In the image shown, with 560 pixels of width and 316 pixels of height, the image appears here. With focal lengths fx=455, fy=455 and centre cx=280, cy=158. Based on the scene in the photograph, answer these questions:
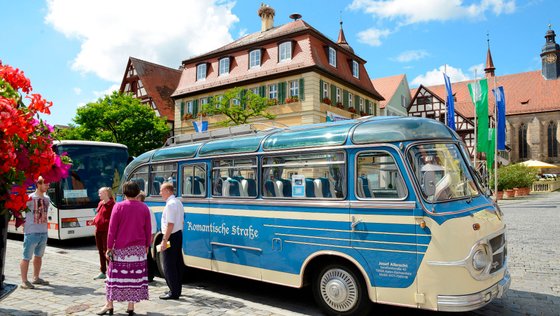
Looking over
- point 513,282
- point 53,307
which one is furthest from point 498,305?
point 53,307

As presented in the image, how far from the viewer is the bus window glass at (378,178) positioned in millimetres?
5461

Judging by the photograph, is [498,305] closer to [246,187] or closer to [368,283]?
[368,283]

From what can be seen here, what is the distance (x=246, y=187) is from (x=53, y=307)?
3186mm

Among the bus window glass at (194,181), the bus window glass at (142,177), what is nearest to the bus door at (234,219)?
the bus window glass at (194,181)

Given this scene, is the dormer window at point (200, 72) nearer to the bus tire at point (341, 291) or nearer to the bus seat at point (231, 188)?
the bus seat at point (231, 188)

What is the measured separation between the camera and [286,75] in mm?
32969

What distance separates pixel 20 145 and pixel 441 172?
14.8 feet

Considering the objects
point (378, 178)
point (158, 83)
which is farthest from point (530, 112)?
point (378, 178)

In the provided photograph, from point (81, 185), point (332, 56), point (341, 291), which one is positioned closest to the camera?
point (341, 291)

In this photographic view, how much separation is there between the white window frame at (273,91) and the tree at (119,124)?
11.6 meters

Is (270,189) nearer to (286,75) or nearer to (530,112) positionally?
(286,75)

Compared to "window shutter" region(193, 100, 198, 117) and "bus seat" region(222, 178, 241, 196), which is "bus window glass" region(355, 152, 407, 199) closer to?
"bus seat" region(222, 178, 241, 196)

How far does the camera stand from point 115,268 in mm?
5730

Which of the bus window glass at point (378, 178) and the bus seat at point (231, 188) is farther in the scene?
the bus seat at point (231, 188)
